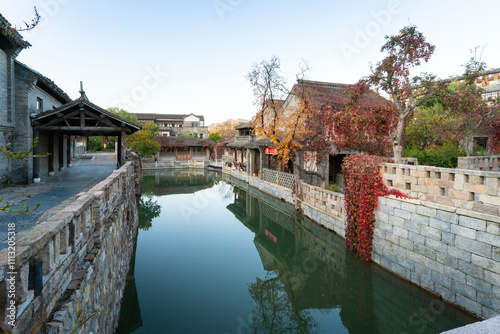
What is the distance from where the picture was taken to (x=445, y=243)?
6.07 m

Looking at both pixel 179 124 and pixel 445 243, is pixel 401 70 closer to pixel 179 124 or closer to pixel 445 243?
pixel 445 243

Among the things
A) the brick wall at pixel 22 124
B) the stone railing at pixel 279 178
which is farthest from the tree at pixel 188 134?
the brick wall at pixel 22 124

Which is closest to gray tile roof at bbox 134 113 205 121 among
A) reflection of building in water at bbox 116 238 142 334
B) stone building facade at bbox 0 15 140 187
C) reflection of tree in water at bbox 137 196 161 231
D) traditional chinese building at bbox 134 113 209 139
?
traditional chinese building at bbox 134 113 209 139

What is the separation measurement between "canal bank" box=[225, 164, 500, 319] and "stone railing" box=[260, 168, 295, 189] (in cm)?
862

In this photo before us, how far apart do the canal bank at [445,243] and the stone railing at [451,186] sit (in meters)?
0.02

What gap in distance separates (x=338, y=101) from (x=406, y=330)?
1307cm

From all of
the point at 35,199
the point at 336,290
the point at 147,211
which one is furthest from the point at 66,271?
the point at 147,211

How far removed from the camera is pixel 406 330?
5.62 m

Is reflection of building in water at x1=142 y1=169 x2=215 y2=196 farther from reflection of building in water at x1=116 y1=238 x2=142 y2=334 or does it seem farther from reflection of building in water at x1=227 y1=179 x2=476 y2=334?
reflection of building in water at x1=116 y1=238 x2=142 y2=334

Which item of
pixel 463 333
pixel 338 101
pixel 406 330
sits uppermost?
pixel 338 101

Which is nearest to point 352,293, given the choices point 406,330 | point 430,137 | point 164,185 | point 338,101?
point 406,330

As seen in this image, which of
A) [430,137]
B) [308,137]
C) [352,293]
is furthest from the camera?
[430,137]

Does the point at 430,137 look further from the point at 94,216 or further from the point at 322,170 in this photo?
the point at 94,216

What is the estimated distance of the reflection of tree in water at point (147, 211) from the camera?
1289 centimetres
